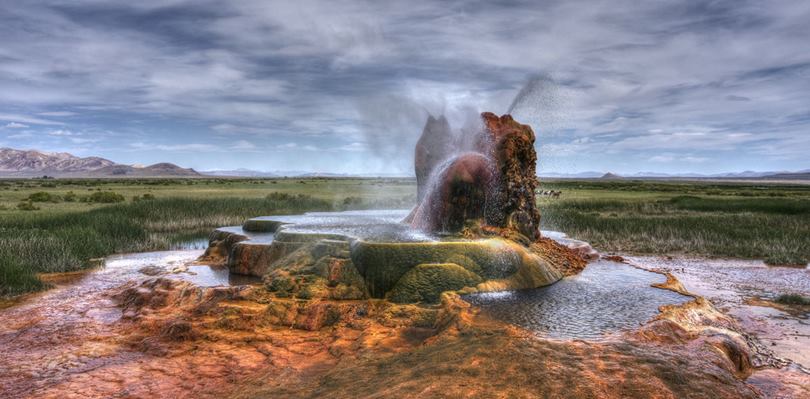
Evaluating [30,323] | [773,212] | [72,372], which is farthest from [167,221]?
[773,212]

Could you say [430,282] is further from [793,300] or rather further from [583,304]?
[793,300]

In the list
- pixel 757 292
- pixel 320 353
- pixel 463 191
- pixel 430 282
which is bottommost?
pixel 757 292

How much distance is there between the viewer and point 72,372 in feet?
18.0

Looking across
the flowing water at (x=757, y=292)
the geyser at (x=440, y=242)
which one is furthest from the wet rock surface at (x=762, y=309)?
the geyser at (x=440, y=242)

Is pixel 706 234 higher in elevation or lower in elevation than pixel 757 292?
higher

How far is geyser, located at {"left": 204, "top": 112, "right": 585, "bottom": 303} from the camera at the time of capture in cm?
751

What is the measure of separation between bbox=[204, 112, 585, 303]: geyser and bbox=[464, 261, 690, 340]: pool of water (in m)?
0.47

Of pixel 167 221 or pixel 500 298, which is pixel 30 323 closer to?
pixel 500 298

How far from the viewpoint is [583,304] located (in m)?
6.89

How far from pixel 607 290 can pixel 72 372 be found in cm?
753

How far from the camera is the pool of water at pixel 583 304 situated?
18.9 ft

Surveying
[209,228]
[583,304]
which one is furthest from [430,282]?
[209,228]

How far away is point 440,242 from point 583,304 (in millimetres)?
2326

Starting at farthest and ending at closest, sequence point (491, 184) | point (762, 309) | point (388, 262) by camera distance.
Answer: point (491, 184), point (762, 309), point (388, 262)
